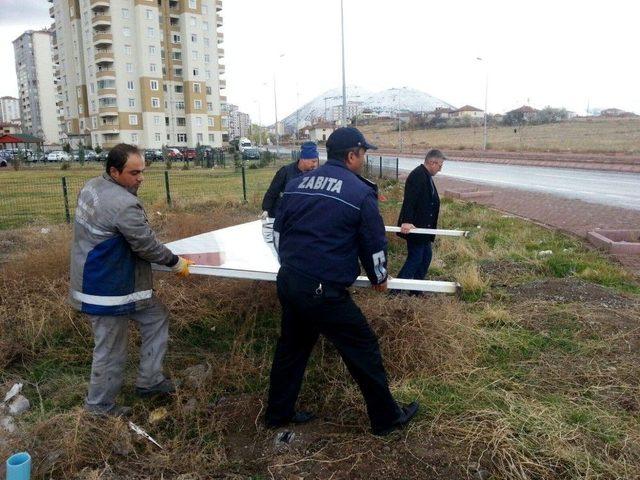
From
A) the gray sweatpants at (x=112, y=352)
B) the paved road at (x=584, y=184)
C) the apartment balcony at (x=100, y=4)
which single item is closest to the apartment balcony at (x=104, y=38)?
the apartment balcony at (x=100, y=4)

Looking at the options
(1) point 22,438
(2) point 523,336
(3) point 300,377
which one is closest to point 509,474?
(3) point 300,377

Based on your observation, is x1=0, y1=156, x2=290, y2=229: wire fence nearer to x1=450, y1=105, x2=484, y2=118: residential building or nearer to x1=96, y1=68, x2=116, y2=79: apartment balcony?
x1=96, y1=68, x2=116, y2=79: apartment balcony

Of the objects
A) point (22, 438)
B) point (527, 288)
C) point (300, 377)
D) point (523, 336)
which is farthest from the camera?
point (527, 288)

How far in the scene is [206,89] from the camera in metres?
73.4

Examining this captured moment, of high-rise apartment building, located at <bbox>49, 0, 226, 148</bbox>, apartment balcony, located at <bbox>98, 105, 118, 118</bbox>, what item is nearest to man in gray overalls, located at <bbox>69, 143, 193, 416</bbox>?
high-rise apartment building, located at <bbox>49, 0, 226, 148</bbox>

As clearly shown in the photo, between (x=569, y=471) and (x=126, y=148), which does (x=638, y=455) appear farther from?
(x=126, y=148)

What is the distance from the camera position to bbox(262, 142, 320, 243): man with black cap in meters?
5.32

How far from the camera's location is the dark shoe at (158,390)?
3.61m

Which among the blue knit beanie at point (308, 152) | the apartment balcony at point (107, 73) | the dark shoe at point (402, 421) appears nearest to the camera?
the dark shoe at point (402, 421)

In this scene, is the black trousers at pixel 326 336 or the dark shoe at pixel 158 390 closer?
the black trousers at pixel 326 336

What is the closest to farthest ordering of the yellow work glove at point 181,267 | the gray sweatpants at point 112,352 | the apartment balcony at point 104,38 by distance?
1. the gray sweatpants at point 112,352
2. the yellow work glove at point 181,267
3. the apartment balcony at point 104,38

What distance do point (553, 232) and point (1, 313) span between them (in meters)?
7.96

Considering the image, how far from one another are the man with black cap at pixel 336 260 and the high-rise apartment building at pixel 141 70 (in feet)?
230

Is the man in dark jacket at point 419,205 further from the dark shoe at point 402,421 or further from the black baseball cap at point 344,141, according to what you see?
the black baseball cap at point 344,141
